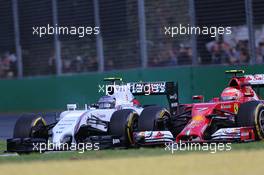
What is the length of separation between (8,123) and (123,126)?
9.27 m

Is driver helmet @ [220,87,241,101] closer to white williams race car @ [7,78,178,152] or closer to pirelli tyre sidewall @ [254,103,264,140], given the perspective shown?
pirelli tyre sidewall @ [254,103,264,140]

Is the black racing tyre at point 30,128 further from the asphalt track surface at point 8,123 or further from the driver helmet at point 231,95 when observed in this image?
the asphalt track surface at point 8,123

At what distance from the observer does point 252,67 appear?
2008 cm

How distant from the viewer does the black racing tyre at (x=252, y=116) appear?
42.1 ft

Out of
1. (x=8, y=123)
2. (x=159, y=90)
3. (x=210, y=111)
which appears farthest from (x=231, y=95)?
(x=8, y=123)

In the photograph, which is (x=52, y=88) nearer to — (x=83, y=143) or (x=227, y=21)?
(x=227, y=21)

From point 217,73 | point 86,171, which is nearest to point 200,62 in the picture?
point 217,73

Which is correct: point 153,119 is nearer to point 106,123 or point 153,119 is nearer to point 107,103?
point 106,123

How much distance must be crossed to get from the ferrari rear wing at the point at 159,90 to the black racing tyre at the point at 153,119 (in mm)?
818

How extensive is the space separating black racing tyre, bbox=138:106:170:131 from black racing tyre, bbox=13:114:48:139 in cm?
203

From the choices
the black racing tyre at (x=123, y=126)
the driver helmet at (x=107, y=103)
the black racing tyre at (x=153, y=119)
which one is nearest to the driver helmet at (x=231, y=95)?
the black racing tyre at (x=153, y=119)

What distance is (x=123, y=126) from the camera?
43.3 ft

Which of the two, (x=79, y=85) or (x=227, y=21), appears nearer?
(x=227, y=21)

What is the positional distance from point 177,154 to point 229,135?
2039 millimetres
